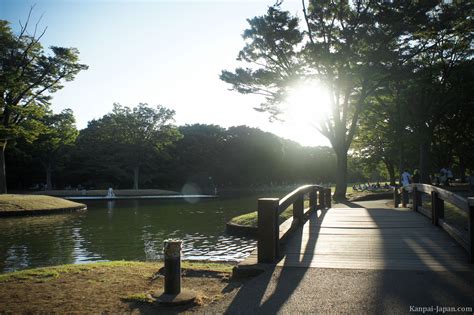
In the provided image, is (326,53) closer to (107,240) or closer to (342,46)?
(342,46)

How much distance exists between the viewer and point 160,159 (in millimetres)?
58250

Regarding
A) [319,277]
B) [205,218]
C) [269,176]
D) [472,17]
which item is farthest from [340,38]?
[269,176]

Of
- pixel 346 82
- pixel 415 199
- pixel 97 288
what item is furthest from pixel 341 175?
pixel 97 288

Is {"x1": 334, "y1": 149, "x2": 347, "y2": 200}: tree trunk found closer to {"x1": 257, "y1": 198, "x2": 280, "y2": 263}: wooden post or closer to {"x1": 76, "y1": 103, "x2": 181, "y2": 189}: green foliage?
{"x1": 257, "y1": 198, "x2": 280, "y2": 263}: wooden post

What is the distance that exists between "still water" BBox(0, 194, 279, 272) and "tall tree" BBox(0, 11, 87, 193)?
9.15 meters

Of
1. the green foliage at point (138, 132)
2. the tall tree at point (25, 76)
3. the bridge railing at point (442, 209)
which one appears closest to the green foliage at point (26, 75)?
the tall tree at point (25, 76)

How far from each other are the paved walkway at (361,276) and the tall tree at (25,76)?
78.5ft

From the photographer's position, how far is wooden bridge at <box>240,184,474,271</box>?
5711 millimetres

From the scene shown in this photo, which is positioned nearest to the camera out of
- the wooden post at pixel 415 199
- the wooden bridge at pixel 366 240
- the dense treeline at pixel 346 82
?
the wooden bridge at pixel 366 240

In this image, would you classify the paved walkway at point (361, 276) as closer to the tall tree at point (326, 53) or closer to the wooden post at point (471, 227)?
the wooden post at point (471, 227)

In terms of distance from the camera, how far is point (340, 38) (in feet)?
63.1

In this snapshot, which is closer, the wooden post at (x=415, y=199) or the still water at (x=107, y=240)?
the still water at (x=107, y=240)

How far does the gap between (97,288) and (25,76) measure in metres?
26.6

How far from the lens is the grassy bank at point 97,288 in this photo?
→ 4.56 m
